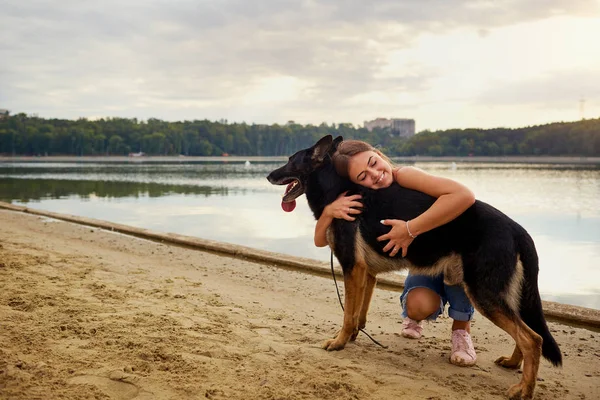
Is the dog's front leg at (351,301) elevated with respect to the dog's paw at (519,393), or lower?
elevated

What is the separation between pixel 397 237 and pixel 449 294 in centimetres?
86

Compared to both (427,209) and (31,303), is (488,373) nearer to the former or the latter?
(427,209)

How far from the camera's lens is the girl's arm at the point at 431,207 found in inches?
133

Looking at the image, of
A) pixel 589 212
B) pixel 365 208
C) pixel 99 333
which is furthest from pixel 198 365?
pixel 589 212

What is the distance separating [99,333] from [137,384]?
37.0 inches

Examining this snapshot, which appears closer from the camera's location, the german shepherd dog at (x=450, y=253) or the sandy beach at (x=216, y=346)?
the sandy beach at (x=216, y=346)

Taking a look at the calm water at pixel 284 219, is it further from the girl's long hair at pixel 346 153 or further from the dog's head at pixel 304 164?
the dog's head at pixel 304 164

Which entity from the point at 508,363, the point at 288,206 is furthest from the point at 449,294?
the point at 288,206

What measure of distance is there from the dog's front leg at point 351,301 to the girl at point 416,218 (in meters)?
0.36

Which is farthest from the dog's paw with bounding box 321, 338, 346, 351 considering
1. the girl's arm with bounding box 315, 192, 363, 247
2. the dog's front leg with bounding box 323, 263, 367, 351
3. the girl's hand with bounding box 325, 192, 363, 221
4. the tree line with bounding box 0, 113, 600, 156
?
the tree line with bounding box 0, 113, 600, 156

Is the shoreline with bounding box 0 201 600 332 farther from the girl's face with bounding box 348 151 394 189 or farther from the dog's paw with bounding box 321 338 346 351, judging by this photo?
the girl's face with bounding box 348 151 394 189

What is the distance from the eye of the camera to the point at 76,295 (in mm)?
4910

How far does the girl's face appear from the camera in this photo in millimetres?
3828

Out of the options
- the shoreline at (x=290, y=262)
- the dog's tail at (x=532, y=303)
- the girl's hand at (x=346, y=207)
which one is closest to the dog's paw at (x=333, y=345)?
the girl's hand at (x=346, y=207)
